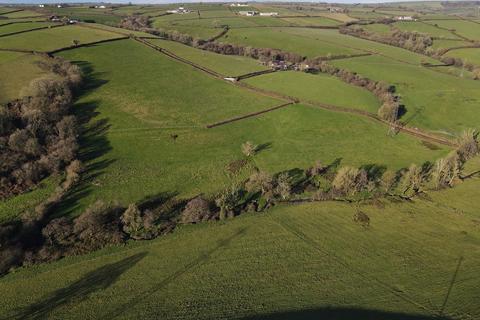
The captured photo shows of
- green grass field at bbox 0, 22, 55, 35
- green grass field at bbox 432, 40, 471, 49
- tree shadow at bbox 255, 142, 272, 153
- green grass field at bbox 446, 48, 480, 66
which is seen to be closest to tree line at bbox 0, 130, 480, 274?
tree shadow at bbox 255, 142, 272, 153

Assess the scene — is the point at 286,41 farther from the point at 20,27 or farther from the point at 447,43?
the point at 20,27

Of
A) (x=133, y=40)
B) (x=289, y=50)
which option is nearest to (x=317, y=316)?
(x=133, y=40)

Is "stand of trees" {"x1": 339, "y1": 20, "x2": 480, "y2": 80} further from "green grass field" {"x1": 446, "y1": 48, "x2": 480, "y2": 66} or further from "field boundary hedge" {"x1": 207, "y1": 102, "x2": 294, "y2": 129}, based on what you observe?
"field boundary hedge" {"x1": 207, "y1": 102, "x2": 294, "y2": 129}

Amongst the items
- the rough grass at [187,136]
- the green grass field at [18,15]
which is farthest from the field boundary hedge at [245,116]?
the green grass field at [18,15]

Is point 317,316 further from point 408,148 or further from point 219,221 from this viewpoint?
point 408,148

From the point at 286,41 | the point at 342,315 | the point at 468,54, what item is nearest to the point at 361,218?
the point at 342,315

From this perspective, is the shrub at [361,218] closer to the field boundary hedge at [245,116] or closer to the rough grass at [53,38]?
the field boundary hedge at [245,116]
